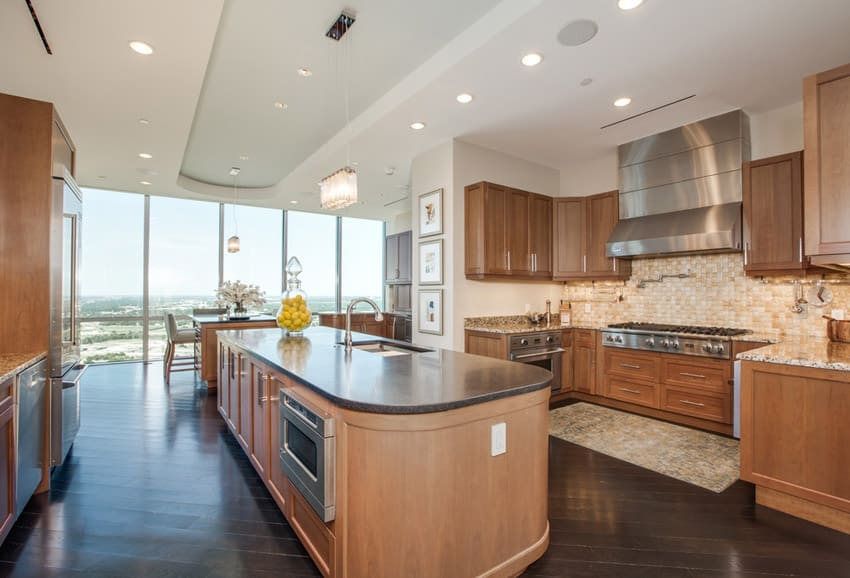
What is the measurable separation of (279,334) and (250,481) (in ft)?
4.11

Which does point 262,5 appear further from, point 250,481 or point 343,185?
point 250,481

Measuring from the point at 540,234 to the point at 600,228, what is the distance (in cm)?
67

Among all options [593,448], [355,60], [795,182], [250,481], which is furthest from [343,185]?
[795,182]

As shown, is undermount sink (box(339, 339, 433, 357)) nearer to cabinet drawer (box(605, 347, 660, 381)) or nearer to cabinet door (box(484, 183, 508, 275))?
cabinet door (box(484, 183, 508, 275))

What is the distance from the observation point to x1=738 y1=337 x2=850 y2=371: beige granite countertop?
216 cm

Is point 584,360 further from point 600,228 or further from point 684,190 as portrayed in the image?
point 684,190

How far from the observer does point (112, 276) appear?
21.8 ft

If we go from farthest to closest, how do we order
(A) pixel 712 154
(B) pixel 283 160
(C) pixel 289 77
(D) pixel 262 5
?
(B) pixel 283 160
(A) pixel 712 154
(C) pixel 289 77
(D) pixel 262 5

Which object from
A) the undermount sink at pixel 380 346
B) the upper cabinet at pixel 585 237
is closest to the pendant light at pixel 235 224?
the undermount sink at pixel 380 346

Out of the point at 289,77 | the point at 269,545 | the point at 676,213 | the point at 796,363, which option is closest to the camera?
the point at 269,545

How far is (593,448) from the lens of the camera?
320 centimetres

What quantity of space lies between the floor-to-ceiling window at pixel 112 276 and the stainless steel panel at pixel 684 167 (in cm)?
755

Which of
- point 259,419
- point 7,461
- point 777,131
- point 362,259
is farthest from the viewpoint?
point 362,259

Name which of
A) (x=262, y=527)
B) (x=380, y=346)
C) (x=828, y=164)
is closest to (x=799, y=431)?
(x=828, y=164)
